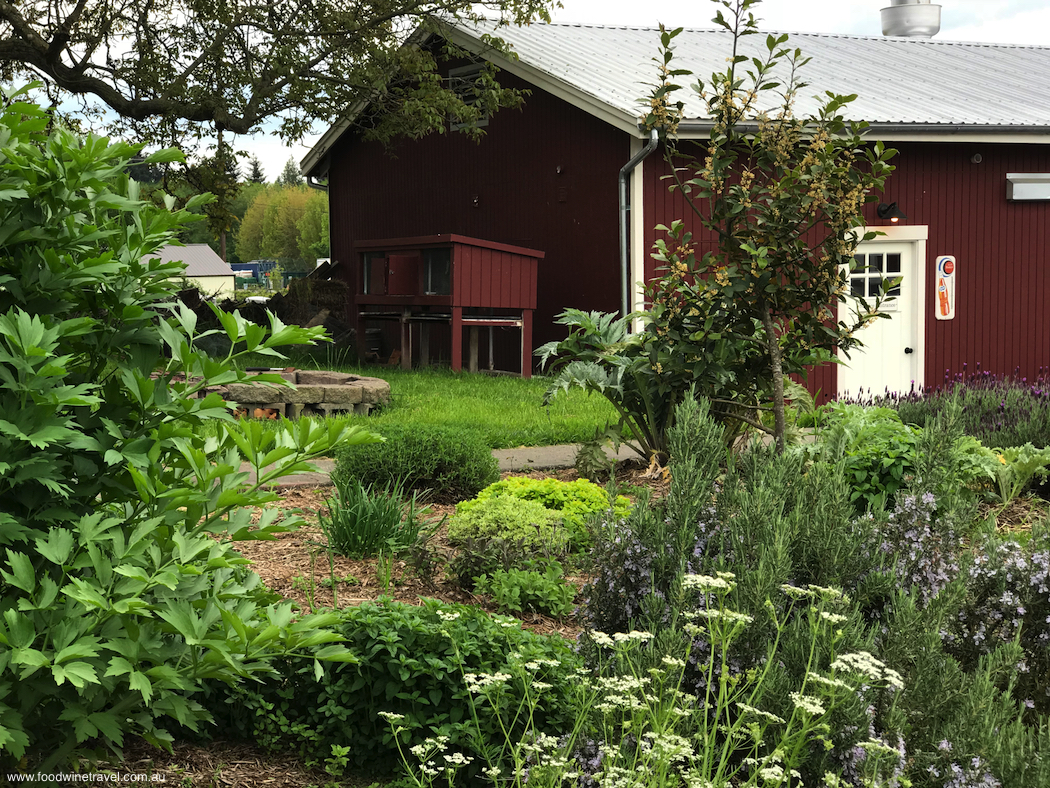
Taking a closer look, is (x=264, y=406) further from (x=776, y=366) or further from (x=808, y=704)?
(x=808, y=704)

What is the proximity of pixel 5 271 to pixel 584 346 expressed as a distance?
566 centimetres

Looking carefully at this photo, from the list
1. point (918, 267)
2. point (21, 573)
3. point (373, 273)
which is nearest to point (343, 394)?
point (373, 273)

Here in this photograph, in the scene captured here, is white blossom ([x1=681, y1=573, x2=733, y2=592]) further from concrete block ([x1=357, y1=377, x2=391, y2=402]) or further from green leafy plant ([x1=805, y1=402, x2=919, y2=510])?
concrete block ([x1=357, y1=377, x2=391, y2=402])

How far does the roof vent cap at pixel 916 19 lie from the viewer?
20188mm

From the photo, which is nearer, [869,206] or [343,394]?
[343,394]

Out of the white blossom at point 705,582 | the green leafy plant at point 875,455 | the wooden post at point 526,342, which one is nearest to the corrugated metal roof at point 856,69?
the wooden post at point 526,342

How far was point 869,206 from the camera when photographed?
44.9 ft

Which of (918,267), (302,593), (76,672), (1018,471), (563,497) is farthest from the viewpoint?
(918,267)

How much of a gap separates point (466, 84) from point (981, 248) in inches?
325

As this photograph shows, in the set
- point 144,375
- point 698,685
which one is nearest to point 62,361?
point 144,375

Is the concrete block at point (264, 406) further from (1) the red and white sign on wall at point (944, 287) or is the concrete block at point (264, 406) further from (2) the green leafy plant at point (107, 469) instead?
(1) the red and white sign on wall at point (944, 287)

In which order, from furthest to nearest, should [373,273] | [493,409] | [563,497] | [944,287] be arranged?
[373,273] → [944,287] → [493,409] → [563,497]

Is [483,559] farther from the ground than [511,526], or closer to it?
closer to it

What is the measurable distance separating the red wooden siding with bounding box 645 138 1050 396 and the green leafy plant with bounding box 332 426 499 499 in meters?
8.47
